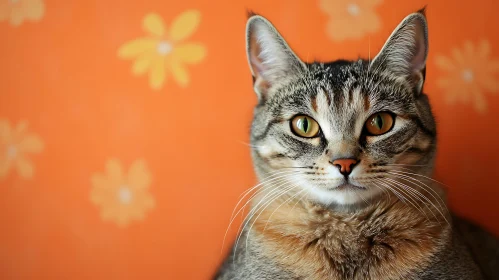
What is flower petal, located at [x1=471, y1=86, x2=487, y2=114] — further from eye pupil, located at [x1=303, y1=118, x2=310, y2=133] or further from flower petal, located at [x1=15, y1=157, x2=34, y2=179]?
flower petal, located at [x1=15, y1=157, x2=34, y2=179]

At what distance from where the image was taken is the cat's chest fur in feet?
3.31

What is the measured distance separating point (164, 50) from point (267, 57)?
0.42 m

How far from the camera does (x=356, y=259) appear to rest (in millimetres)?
1010

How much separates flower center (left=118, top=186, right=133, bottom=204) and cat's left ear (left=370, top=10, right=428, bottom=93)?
777 millimetres

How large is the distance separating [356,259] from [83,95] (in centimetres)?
89

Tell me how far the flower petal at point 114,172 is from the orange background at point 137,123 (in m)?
0.02

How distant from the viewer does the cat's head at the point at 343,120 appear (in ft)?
3.33

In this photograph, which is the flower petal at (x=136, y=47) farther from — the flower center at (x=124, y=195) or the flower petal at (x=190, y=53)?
the flower center at (x=124, y=195)

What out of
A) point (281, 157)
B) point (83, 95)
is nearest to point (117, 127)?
point (83, 95)

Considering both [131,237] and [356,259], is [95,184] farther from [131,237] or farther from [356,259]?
[356,259]

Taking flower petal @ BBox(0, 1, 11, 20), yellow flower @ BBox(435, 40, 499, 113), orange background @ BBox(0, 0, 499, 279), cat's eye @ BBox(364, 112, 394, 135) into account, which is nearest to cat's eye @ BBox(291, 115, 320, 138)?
cat's eye @ BBox(364, 112, 394, 135)

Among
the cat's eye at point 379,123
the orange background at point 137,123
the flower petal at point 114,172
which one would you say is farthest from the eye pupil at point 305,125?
the flower petal at point 114,172

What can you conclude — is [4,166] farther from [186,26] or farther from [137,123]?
[186,26]

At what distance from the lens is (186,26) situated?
4.86ft
